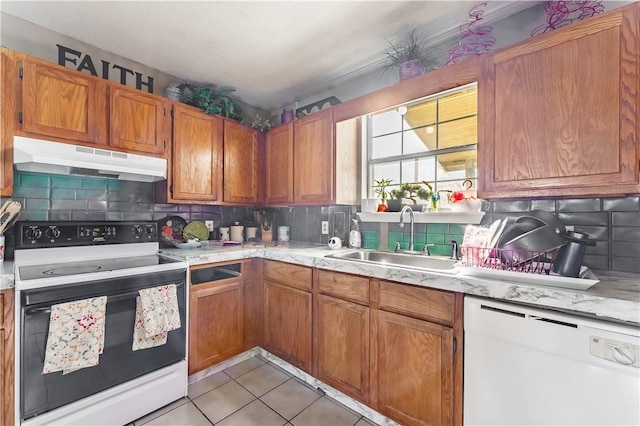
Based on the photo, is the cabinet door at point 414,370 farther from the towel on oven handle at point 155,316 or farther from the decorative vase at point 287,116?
the decorative vase at point 287,116

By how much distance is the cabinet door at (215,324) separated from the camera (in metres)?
1.96

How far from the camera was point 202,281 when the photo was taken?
6.66 feet

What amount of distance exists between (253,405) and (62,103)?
230 centimetres

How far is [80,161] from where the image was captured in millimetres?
1701

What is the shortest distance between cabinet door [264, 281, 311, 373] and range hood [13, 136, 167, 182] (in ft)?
4.27

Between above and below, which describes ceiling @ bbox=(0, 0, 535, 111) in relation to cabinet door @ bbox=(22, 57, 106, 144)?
above

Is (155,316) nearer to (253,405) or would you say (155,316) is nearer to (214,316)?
(214,316)

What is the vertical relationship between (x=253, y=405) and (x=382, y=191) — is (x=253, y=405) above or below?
below

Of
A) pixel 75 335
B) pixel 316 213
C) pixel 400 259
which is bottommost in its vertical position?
pixel 75 335

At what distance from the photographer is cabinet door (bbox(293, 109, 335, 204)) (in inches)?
88.6

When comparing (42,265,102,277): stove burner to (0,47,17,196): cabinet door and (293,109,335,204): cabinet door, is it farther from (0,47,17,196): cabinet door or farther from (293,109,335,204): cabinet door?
(293,109,335,204): cabinet door

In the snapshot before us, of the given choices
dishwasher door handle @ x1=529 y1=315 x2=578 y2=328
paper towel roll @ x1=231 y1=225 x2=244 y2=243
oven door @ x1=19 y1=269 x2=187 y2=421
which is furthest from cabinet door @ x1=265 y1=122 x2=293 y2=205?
dishwasher door handle @ x1=529 y1=315 x2=578 y2=328

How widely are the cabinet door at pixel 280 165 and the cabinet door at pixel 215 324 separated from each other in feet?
3.05

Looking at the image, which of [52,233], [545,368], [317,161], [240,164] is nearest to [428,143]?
[317,161]
